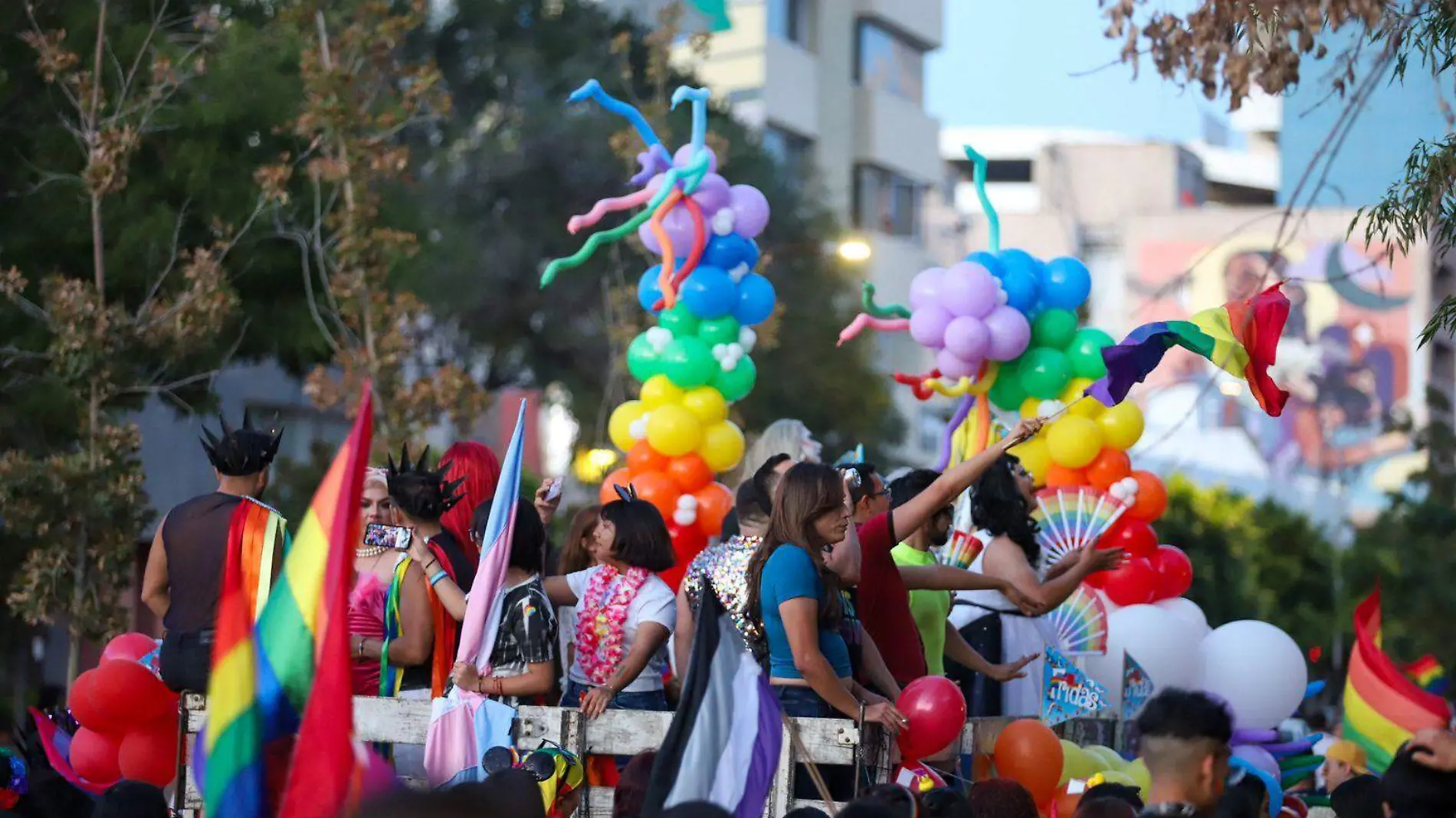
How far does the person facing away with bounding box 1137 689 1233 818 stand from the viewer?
473cm

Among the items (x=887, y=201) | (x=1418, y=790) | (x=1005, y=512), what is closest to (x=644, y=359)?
(x=1005, y=512)

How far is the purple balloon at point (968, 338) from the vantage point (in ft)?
37.6

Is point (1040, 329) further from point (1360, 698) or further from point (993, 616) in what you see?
point (993, 616)

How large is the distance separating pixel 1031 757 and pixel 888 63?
34.6m

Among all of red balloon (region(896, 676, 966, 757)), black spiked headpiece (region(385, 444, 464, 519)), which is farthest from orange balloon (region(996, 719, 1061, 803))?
black spiked headpiece (region(385, 444, 464, 519))

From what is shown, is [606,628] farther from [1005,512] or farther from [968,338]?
[968,338]

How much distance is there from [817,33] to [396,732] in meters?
32.7

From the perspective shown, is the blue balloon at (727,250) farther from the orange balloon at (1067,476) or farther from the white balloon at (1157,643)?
the white balloon at (1157,643)

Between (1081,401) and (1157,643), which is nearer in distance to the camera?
(1157,643)

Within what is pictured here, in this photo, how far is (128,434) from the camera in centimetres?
1241

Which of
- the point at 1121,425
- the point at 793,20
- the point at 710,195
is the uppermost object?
the point at 710,195

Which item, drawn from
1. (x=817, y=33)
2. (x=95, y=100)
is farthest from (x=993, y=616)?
(x=817, y=33)

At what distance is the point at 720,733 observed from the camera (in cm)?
546

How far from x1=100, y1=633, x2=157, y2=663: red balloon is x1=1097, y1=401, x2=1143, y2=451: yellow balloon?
5731 millimetres
